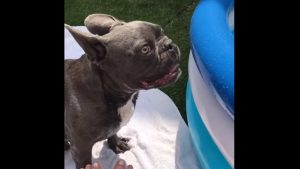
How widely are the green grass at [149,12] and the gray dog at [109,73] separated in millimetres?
1255

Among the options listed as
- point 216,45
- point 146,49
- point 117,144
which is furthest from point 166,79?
point 117,144

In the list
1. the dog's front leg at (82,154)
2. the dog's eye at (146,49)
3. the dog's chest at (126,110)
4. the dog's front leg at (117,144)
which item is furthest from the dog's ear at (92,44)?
the dog's front leg at (117,144)

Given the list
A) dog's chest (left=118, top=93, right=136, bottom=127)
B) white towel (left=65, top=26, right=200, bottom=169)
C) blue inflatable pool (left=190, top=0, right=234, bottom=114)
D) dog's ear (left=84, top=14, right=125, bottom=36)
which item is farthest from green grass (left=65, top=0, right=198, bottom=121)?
dog's ear (left=84, top=14, right=125, bottom=36)

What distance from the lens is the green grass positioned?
278 centimetres

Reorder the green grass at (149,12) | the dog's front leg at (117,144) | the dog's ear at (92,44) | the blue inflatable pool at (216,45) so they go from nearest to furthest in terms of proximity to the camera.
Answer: the dog's ear at (92,44) < the blue inflatable pool at (216,45) < the dog's front leg at (117,144) < the green grass at (149,12)

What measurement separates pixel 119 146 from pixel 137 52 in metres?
0.81

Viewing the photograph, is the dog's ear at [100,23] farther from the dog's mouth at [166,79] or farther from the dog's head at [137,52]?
the dog's mouth at [166,79]

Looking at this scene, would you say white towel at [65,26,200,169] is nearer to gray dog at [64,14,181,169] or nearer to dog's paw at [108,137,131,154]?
dog's paw at [108,137,131,154]

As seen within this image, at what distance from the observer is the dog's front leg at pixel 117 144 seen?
1844 millimetres

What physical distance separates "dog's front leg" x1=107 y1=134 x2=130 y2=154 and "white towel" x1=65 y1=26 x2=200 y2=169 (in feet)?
0.06

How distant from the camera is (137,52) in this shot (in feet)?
3.73
